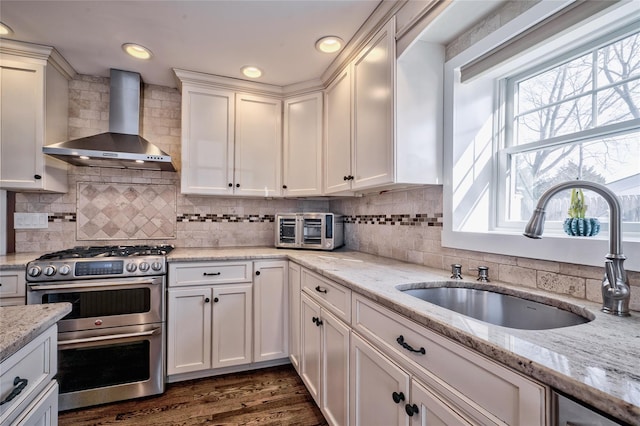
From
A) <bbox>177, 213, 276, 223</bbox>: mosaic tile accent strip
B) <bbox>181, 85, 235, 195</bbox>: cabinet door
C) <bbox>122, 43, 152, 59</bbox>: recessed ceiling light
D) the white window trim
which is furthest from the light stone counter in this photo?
<bbox>122, 43, 152, 59</bbox>: recessed ceiling light

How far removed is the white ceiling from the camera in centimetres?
Answer: 167

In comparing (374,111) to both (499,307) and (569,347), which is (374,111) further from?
(569,347)

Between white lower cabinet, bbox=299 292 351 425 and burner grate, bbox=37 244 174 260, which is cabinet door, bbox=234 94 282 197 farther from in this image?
white lower cabinet, bbox=299 292 351 425

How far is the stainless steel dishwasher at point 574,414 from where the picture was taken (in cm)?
52

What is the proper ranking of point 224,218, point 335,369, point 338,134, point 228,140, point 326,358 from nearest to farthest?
point 335,369 < point 326,358 < point 338,134 < point 228,140 < point 224,218

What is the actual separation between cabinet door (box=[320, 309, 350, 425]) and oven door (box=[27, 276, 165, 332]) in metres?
1.17

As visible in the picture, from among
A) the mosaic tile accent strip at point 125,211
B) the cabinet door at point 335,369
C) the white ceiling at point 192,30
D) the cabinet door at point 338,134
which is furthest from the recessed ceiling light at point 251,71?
the cabinet door at point 335,369

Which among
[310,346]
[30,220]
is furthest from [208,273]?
[30,220]

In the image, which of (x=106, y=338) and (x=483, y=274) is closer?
(x=483, y=274)

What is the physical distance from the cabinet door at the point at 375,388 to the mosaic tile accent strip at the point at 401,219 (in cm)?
84

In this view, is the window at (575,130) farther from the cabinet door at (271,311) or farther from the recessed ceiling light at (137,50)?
the recessed ceiling light at (137,50)

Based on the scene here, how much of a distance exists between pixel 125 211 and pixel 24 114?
0.92m

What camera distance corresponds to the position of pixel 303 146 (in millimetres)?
2621

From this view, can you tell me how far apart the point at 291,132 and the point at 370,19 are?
1.14 m
